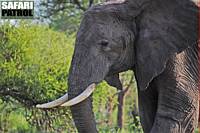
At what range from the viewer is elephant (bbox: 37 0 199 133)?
8.55 ft

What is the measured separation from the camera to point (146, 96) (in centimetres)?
295

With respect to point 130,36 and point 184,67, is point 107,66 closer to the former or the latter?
point 130,36

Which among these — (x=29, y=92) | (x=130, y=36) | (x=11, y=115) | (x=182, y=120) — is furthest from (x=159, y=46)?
(x=11, y=115)

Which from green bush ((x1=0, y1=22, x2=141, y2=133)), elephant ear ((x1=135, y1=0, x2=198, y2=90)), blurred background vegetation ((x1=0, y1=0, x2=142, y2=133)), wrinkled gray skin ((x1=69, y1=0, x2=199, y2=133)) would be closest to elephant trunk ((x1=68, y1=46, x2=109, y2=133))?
wrinkled gray skin ((x1=69, y1=0, x2=199, y2=133))

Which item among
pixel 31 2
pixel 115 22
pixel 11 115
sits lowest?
pixel 11 115

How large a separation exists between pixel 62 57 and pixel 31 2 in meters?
0.61

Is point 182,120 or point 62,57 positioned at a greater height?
point 182,120

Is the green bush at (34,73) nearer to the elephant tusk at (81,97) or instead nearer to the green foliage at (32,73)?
the green foliage at (32,73)

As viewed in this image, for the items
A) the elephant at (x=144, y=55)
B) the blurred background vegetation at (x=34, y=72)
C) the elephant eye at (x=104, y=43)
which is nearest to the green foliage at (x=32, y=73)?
the blurred background vegetation at (x=34, y=72)

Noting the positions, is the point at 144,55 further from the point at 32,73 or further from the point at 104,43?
the point at 32,73

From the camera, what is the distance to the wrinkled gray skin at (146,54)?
261cm

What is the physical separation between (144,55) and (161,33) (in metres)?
0.11

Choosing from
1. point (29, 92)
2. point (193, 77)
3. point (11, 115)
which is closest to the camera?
point (193, 77)

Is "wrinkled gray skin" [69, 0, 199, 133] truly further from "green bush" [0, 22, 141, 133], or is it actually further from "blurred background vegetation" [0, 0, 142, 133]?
"green bush" [0, 22, 141, 133]
